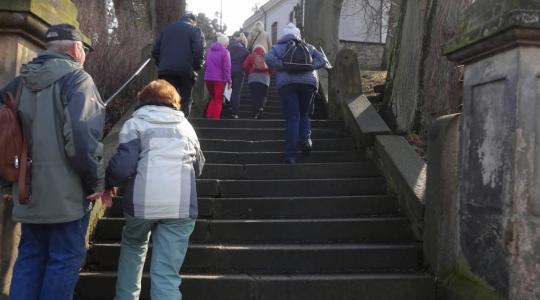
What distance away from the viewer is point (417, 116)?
7383mm

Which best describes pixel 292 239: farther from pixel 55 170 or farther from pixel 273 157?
pixel 55 170

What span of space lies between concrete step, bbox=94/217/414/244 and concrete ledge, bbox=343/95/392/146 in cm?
169

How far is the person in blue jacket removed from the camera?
6.70 m

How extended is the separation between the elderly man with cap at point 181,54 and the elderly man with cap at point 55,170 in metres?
3.99

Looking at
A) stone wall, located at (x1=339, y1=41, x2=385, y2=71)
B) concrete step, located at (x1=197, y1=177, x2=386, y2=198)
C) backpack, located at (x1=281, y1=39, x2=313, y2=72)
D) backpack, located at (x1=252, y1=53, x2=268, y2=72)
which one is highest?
stone wall, located at (x1=339, y1=41, x2=385, y2=71)

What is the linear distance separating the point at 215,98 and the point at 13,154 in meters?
6.43

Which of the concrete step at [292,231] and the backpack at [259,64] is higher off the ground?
the backpack at [259,64]

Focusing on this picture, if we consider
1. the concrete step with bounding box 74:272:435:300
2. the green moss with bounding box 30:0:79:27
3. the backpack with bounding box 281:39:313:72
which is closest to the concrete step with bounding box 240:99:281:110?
the backpack with bounding box 281:39:313:72

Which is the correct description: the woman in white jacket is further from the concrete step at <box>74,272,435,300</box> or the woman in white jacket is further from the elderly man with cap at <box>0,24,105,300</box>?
the concrete step at <box>74,272,435,300</box>

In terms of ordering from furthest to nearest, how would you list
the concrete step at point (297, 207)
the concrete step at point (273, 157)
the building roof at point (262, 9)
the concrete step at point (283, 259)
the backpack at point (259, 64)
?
the building roof at point (262, 9) → the backpack at point (259, 64) → the concrete step at point (273, 157) → the concrete step at point (297, 207) → the concrete step at point (283, 259)

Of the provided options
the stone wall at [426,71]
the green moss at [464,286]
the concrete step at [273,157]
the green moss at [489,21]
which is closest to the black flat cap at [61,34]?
the green moss at [489,21]

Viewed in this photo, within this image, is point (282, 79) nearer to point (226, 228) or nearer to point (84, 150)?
point (226, 228)

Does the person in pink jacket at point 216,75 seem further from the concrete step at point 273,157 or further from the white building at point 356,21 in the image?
the white building at point 356,21

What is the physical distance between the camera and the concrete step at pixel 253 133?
7.96 meters
